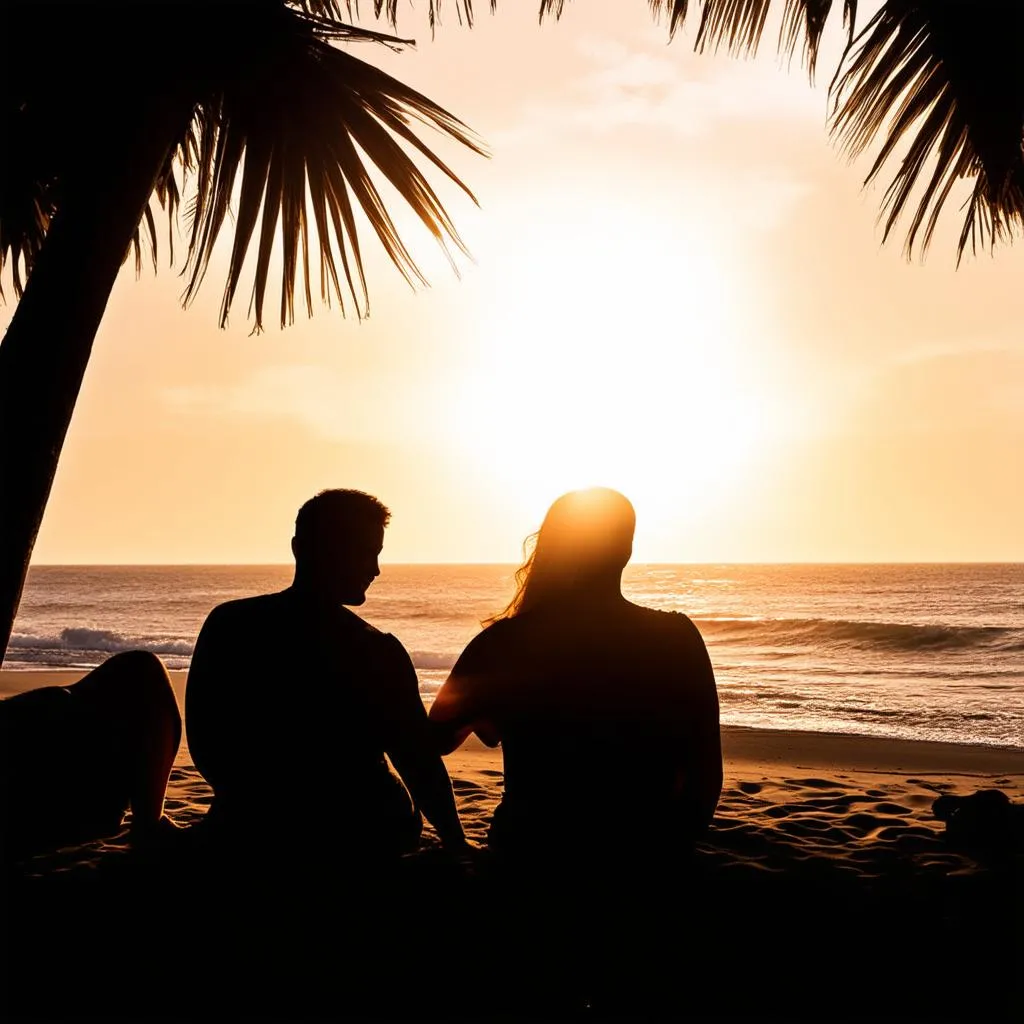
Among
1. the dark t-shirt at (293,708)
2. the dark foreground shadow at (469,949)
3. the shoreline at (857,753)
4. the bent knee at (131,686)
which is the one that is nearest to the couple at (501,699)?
the dark t-shirt at (293,708)

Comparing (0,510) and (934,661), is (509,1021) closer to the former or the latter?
(0,510)

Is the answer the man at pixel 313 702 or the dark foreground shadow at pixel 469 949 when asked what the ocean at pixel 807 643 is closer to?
the man at pixel 313 702

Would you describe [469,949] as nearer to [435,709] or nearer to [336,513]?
[435,709]

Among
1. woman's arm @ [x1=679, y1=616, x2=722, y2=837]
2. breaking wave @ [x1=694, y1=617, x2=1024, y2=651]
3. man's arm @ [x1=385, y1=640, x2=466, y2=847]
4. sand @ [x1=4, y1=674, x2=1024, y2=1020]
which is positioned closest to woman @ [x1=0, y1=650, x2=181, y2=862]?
sand @ [x1=4, y1=674, x2=1024, y2=1020]

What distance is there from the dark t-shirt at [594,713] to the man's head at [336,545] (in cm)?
37

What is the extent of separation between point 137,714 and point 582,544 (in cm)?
140

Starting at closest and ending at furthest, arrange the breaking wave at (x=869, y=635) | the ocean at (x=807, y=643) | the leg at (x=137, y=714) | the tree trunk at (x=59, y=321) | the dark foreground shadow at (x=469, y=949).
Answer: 1. the dark foreground shadow at (x=469, y=949)
2. the tree trunk at (x=59, y=321)
3. the leg at (x=137, y=714)
4. the ocean at (x=807, y=643)
5. the breaking wave at (x=869, y=635)

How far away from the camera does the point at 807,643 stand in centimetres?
2206

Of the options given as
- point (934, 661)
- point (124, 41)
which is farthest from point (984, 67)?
point (934, 661)

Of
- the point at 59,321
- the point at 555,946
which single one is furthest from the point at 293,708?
the point at 59,321

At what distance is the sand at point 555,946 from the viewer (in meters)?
2.06

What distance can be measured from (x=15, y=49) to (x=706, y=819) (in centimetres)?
276

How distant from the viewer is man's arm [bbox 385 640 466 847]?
2.36 m

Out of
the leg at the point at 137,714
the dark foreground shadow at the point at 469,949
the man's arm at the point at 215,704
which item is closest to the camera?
the dark foreground shadow at the point at 469,949
